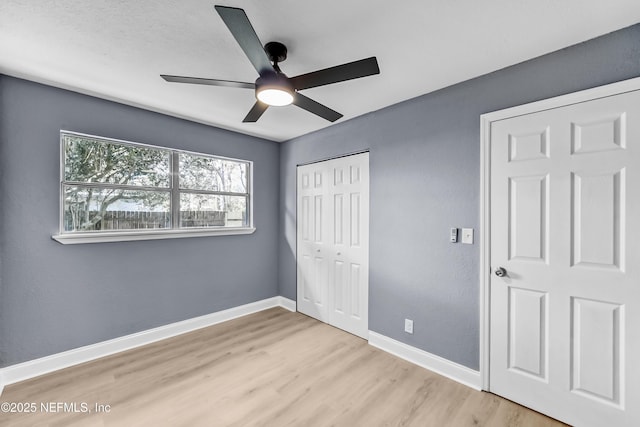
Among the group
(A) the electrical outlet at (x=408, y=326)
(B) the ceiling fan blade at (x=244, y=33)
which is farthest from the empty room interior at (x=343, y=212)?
(A) the electrical outlet at (x=408, y=326)

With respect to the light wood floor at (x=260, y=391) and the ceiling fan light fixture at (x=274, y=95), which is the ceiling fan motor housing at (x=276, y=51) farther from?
the light wood floor at (x=260, y=391)

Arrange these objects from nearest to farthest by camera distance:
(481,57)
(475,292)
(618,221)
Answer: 1. (618,221)
2. (481,57)
3. (475,292)

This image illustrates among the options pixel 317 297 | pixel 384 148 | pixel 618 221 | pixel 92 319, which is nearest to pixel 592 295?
pixel 618 221

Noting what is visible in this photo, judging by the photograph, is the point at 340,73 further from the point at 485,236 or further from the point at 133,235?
the point at 133,235

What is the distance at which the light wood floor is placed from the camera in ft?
5.91

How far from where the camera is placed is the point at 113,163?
267 cm

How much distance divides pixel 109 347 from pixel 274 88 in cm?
286

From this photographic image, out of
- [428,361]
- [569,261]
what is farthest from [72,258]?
[569,261]

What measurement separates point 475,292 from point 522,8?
1870 millimetres

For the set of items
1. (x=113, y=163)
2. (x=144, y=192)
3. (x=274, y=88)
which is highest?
(x=274, y=88)

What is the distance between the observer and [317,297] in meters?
3.49

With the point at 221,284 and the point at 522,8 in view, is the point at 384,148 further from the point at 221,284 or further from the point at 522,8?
the point at 221,284

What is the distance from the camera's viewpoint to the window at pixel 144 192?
8.09ft

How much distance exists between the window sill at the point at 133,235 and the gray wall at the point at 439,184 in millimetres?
1885
